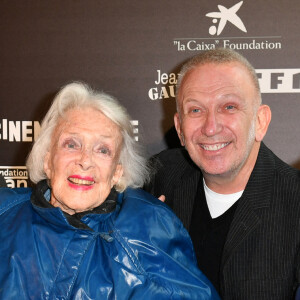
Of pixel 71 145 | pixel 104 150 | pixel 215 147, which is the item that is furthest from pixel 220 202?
pixel 71 145

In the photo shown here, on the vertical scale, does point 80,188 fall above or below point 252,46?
below

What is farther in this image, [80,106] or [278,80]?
[278,80]

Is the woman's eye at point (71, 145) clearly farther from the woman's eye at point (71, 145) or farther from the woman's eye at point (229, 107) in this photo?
the woman's eye at point (229, 107)

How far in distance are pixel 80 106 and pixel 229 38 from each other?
1084mm

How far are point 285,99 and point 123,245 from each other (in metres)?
1.37

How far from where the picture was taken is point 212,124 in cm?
170

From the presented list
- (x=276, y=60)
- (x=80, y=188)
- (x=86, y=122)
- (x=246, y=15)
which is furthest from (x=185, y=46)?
(x=80, y=188)

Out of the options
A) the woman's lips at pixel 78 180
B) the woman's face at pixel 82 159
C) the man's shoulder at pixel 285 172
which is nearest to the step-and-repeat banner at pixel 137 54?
the man's shoulder at pixel 285 172

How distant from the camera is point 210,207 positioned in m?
1.87

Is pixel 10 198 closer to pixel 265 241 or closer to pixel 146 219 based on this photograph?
pixel 146 219

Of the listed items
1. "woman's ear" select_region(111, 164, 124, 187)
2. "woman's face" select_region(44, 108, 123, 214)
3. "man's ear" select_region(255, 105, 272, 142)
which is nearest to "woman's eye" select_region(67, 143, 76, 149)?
"woman's face" select_region(44, 108, 123, 214)

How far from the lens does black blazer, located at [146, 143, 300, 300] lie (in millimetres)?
1609

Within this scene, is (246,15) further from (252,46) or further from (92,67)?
(92,67)

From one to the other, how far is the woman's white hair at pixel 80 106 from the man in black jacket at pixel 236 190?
277 millimetres
